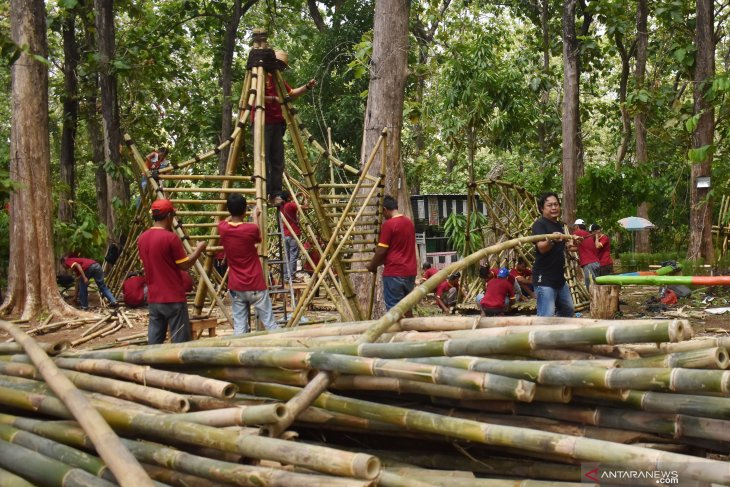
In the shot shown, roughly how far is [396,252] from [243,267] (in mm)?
1725

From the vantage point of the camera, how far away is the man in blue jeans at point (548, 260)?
720 cm

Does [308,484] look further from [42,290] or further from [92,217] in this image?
[92,217]

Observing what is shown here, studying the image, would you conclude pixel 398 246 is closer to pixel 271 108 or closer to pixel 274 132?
pixel 274 132

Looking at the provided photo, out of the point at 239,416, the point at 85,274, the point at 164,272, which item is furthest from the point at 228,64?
the point at 239,416

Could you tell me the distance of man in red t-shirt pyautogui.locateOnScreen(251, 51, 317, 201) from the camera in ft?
28.4

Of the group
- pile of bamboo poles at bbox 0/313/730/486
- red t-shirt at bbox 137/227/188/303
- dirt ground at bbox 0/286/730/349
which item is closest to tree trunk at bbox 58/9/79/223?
dirt ground at bbox 0/286/730/349

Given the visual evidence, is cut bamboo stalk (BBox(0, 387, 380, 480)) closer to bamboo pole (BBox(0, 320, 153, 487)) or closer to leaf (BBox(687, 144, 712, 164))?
bamboo pole (BBox(0, 320, 153, 487))

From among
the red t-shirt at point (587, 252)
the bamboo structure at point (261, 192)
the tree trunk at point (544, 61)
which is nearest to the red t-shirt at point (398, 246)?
the bamboo structure at point (261, 192)

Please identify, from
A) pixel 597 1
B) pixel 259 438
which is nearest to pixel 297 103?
pixel 597 1

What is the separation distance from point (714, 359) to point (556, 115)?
850 inches

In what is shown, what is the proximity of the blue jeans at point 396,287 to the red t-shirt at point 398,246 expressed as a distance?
0.05 m

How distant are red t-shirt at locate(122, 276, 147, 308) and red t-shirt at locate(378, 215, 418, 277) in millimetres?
5195

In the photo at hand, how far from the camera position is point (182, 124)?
19312mm

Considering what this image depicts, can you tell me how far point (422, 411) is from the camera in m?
3.58
